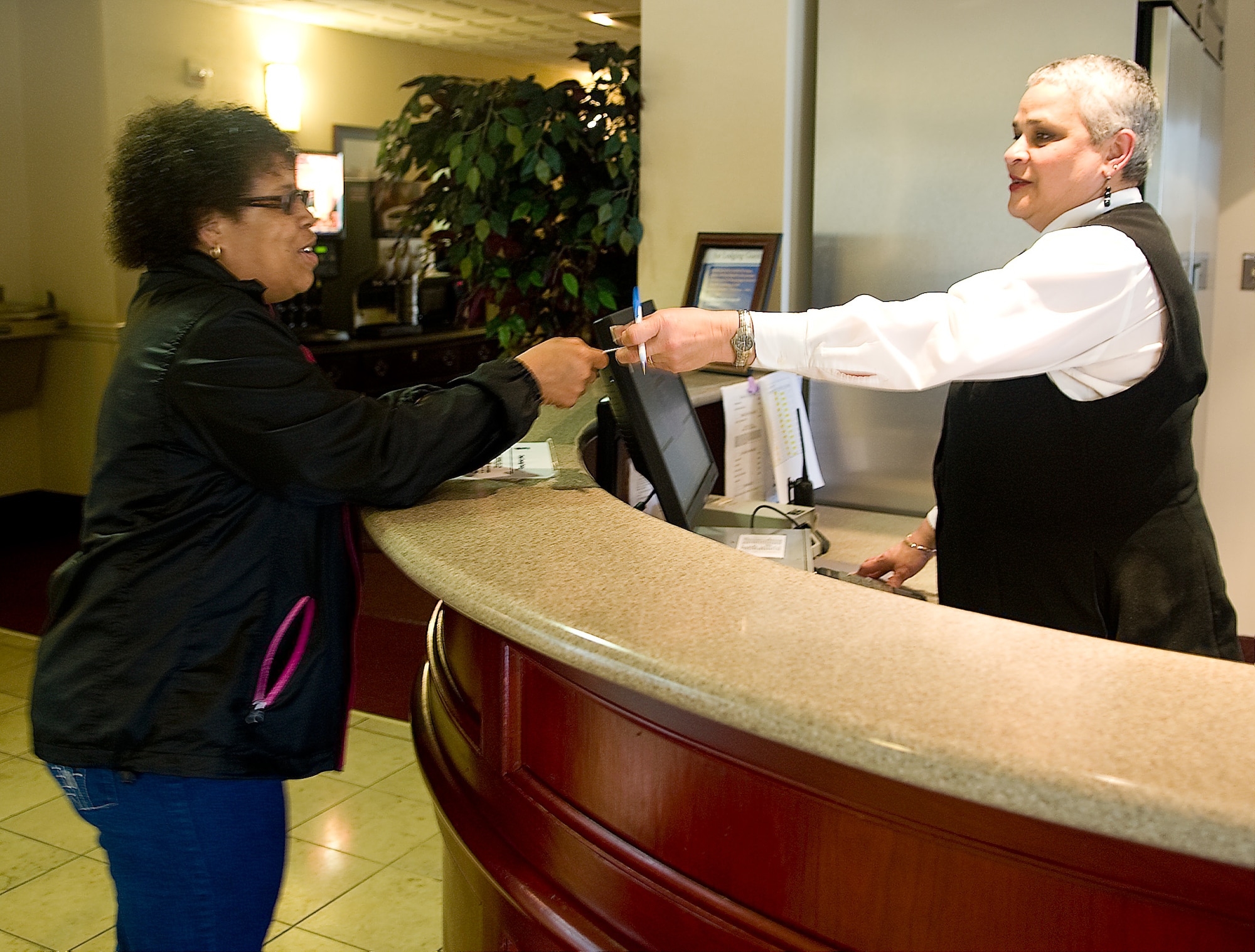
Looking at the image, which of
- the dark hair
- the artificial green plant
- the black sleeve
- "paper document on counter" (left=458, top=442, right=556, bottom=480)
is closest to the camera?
the black sleeve

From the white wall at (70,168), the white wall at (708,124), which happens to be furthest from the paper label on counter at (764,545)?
the white wall at (70,168)

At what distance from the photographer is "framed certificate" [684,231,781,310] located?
11.3 feet

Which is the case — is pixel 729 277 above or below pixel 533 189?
below

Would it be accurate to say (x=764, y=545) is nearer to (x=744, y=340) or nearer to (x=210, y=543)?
(x=744, y=340)

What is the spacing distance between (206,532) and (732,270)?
2299mm

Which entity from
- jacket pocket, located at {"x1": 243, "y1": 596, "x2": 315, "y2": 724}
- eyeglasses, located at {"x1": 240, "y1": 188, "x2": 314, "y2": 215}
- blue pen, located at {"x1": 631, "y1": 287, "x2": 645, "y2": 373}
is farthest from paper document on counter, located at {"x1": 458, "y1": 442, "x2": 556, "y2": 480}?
eyeglasses, located at {"x1": 240, "y1": 188, "x2": 314, "y2": 215}

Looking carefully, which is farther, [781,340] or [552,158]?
[552,158]

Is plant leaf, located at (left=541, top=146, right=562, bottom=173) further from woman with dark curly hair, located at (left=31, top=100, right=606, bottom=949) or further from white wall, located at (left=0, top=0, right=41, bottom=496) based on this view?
white wall, located at (left=0, top=0, right=41, bottom=496)

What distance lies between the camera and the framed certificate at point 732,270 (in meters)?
3.44

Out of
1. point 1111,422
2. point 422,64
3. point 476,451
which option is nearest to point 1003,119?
point 1111,422

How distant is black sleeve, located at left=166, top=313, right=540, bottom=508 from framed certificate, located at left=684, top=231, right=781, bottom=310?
197 cm

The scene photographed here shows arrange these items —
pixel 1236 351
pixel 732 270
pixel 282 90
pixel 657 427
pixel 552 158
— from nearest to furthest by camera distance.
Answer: pixel 657 427, pixel 732 270, pixel 552 158, pixel 1236 351, pixel 282 90

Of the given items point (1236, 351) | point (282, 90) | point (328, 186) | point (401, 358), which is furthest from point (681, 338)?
point (328, 186)

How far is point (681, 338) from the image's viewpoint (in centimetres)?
181
